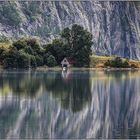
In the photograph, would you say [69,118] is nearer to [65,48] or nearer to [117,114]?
[117,114]

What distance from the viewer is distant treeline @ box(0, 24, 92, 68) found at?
13175cm

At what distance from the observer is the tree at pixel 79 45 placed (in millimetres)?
145000

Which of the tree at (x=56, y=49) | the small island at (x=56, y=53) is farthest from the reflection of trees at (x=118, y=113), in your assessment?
the tree at (x=56, y=49)

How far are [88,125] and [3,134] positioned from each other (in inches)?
243


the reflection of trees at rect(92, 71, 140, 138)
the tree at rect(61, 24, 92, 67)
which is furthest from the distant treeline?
the reflection of trees at rect(92, 71, 140, 138)

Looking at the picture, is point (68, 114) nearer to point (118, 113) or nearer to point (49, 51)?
point (118, 113)

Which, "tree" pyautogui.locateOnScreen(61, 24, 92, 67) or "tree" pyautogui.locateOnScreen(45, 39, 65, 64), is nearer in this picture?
"tree" pyautogui.locateOnScreen(45, 39, 65, 64)

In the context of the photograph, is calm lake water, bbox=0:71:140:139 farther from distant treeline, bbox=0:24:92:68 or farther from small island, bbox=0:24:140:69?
small island, bbox=0:24:140:69

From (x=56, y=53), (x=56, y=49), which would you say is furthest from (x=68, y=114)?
(x=56, y=53)

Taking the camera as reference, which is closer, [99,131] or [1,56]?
[99,131]

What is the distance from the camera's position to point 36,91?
55.2 meters

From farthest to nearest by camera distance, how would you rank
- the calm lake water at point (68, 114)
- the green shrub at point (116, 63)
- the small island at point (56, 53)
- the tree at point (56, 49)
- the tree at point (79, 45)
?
the green shrub at point (116, 63), the tree at point (79, 45), the tree at point (56, 49), the small island at point (56, 53), the calm lake water at point (68, 114)

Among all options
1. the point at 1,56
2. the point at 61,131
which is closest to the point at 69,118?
the point at 61,131

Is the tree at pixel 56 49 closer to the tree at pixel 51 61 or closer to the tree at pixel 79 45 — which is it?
the tree at pixel 79 45
